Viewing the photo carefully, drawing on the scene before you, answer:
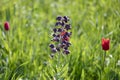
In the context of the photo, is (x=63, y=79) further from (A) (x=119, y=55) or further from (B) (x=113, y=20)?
(B) (x=113, y=20)

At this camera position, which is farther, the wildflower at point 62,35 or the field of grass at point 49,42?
the field of grass at point 49,42

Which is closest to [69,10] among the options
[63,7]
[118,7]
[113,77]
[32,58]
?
[63,7]

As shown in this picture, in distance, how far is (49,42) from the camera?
13.3 ft

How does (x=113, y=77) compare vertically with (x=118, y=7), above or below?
below

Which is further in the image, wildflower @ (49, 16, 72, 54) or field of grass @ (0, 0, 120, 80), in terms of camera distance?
field of grass @ (0, 0, 120, 80)

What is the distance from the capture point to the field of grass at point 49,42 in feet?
10.6

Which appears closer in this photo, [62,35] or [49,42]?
[62,35]

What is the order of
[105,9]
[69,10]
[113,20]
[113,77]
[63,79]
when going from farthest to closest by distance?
[69,10] → [105,9] → [113,20] → [113,77] → [63,79]

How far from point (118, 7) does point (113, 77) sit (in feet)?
5.58

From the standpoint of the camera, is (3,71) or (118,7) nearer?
(3,71)

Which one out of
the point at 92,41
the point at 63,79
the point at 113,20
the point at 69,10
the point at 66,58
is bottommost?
the point at 63,79

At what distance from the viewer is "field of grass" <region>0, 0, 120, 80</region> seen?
3219 millimetres

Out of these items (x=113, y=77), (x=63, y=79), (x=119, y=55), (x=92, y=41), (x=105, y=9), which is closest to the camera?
(x=63, y=79)

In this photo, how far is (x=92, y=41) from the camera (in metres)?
3.95
